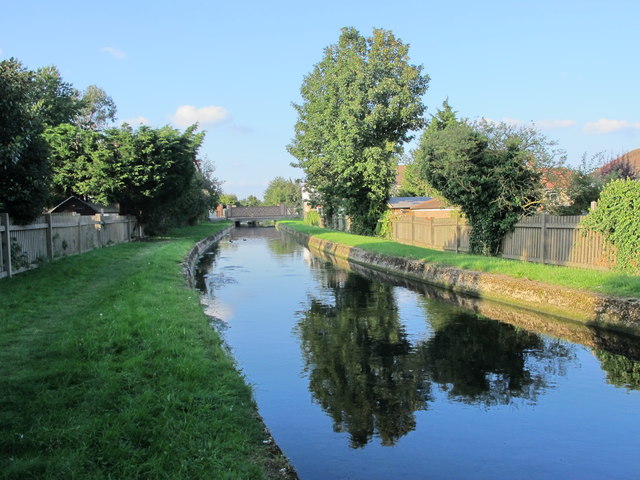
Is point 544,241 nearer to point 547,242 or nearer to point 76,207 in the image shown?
point 547,242

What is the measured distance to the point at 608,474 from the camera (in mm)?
5031

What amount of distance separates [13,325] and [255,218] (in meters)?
88.8

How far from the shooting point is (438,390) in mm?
7348

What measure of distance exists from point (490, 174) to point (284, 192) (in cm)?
10405

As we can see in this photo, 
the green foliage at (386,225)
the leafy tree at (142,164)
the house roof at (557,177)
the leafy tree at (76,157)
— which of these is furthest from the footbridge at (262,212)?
the house roof at (557,177)

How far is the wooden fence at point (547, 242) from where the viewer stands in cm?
1413

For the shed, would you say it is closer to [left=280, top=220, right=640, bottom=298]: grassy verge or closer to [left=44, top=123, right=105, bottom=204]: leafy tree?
[left=44, top=123, right=105, bottom=204]: leafy tree

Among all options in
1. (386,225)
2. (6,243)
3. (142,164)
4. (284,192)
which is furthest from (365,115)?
(284,192)

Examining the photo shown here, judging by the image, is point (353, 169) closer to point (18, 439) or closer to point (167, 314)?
point (167, 314)

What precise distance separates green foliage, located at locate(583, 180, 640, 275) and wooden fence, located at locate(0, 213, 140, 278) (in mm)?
14659

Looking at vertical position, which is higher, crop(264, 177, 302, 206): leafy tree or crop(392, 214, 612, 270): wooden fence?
crop(264, 177, 302, 206): leafy tree

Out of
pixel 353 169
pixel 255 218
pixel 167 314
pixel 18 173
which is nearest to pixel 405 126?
pixel 353 169

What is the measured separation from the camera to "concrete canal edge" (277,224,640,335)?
33.7 feet

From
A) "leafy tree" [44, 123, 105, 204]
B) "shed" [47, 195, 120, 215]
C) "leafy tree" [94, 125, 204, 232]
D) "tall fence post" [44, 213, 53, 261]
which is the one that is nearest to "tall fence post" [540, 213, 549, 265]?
"tall fence post" [44, 213, 53, 261]
